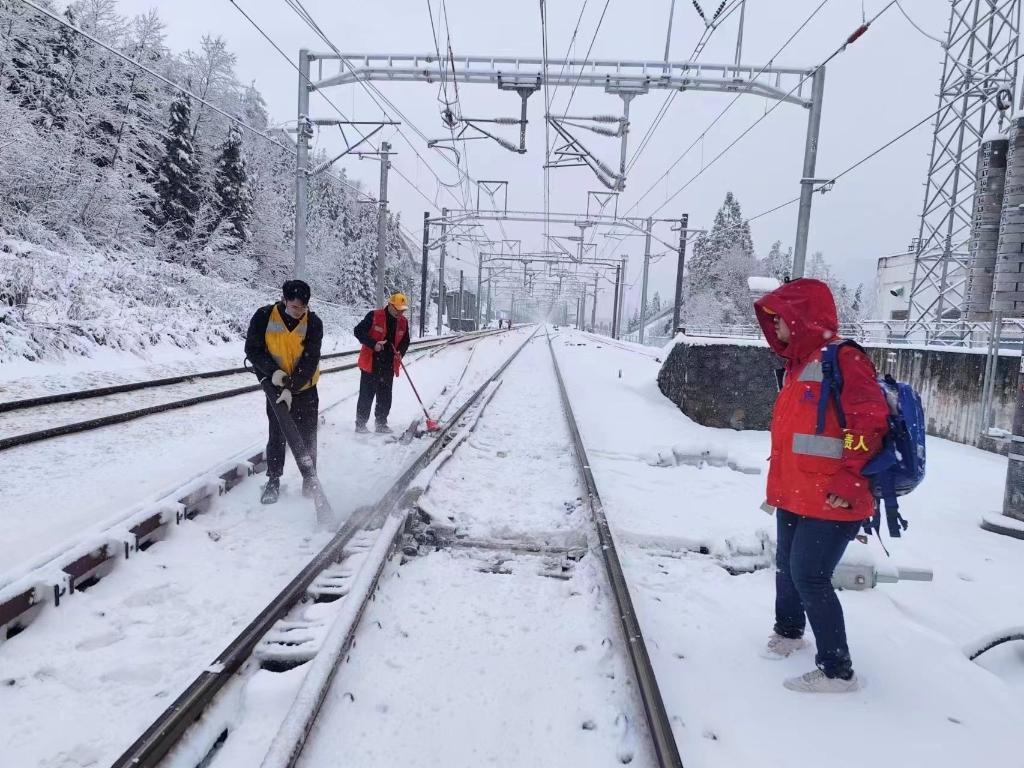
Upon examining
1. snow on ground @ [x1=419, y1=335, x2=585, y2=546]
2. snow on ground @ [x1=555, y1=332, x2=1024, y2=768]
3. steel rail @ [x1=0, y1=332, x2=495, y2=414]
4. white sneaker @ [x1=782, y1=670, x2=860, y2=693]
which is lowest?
snow on ground @ [x1=555, y1=332, x2=1024, y2=768]

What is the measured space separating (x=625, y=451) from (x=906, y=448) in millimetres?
5805

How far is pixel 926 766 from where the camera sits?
8.14 ft

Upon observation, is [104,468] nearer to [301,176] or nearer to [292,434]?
[292,434]

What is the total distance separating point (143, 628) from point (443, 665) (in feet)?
5.36

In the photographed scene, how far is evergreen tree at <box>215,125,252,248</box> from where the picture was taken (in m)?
36.3

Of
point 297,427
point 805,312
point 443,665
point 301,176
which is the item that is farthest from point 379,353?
point 301,176

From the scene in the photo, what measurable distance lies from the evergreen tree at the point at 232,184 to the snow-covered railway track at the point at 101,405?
2800cm

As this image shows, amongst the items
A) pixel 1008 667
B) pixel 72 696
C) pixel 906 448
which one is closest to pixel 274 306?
pixel 72 696

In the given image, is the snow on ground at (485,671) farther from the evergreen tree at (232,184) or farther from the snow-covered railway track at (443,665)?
the evergreen tree at (232,184)

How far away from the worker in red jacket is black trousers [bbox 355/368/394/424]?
6.01 m

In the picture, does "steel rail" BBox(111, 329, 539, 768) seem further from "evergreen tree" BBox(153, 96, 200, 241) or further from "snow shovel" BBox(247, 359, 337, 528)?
"evergreen tree" BBox(153, 96, 200, 241)

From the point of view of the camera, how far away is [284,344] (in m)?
5.21

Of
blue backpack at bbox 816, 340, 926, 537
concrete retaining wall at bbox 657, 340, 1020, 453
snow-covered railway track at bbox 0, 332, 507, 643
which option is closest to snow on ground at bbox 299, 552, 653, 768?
blue backpack at bbox 816, 340, 926, 537

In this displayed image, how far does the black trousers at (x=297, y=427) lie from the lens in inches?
210
